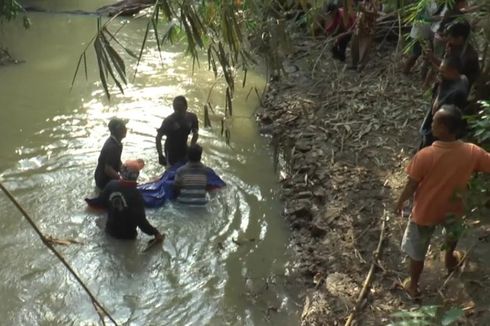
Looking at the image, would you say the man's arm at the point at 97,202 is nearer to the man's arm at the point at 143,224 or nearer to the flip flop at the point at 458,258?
the man's arm at the point at 143,224

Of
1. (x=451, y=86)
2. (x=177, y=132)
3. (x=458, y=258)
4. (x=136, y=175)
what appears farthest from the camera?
(x=177, y=132)

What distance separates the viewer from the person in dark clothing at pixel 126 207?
5535 mm

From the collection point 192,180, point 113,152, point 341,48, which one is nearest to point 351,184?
point 192,180

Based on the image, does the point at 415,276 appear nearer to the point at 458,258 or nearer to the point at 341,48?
the point at 458,258

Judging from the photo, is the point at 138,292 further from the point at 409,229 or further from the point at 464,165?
the point at 464,165

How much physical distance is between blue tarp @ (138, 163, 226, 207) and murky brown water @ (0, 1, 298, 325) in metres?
0.12

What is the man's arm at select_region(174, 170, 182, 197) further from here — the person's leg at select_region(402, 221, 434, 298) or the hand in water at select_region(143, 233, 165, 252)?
the person's leg at select_region(402, 221, 434, 298)

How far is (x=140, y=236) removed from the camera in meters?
5.98

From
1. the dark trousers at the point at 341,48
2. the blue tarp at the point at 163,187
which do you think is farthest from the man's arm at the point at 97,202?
the dark trousers at the point at 341,48

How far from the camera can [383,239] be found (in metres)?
5.29

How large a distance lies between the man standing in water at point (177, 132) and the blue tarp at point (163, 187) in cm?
23

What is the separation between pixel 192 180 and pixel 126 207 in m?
0.98

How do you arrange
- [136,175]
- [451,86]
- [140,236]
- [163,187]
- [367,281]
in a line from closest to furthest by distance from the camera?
1. [367,281]
2. [451,86]
3. [136,175]
4. [140,236]
5. [163,187]

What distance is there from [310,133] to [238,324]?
3269mm
